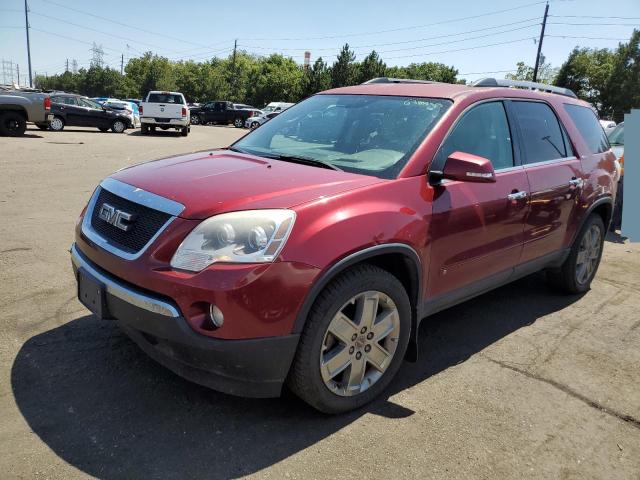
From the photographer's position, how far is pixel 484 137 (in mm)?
3611

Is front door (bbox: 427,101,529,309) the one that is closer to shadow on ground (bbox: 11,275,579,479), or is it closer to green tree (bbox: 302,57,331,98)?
shadow on ground (bbox: 11,275,579,479)

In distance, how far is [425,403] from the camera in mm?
3002

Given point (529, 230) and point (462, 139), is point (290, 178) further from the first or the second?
point (529, 230)

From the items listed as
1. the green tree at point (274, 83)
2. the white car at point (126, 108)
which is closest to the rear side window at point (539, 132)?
the white car at point (126, 108)

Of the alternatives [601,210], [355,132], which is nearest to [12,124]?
[355,132]

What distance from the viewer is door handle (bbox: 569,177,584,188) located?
14.2 feet

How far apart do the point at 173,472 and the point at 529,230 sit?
2947 mm

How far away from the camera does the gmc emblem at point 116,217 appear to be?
8.69ft

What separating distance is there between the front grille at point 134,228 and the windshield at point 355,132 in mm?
1085

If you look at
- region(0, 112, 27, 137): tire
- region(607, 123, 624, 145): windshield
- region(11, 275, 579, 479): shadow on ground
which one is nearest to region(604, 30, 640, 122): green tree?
→ region(607, 123, 624, 145): windshield

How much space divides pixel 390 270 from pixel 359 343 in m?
0.48

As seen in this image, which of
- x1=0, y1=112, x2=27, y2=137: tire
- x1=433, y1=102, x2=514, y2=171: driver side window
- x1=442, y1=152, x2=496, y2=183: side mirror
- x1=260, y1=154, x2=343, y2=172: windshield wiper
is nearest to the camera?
x1=442, y1=152, x2=496, y2=183: side mirror

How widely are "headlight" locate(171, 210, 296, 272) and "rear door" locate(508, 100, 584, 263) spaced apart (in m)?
2.24

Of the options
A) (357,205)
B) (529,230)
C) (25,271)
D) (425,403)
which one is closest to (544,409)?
(425,403)
